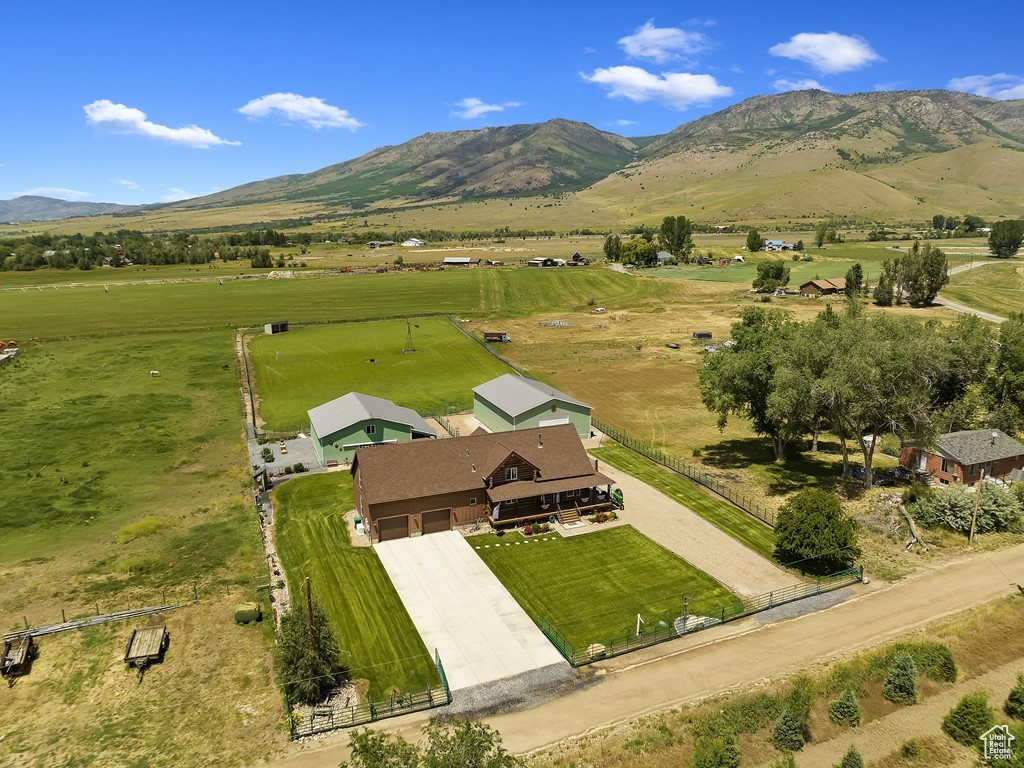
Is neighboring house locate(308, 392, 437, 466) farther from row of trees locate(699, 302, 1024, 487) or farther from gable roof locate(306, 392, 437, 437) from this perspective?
row of trees locate(699, 302, 1024, 487)

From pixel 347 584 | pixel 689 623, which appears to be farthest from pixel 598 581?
pixel 347 584

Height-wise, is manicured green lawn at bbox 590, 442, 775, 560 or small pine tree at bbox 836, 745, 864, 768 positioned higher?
small pine tree at bbox 836, 745, 864, 768

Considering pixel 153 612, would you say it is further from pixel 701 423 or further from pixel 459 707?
pixel 701 423

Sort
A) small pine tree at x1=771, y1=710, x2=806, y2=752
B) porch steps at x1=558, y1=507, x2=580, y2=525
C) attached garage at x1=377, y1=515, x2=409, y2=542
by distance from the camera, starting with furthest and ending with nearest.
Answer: porch steps at x1=558, y1=507, x2=580, y2=525
attached garage at x1=377, y1=515, x2=409, y2=542
small pine tree at x1=771, y1=710, x2=806, y2=752

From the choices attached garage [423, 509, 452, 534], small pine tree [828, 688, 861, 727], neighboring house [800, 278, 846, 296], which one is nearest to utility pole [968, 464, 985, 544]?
small pine tree [828, 688, 861, 727]

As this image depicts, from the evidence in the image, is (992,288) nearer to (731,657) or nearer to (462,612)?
(731,657)

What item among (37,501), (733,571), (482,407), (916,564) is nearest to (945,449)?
(916,564)
